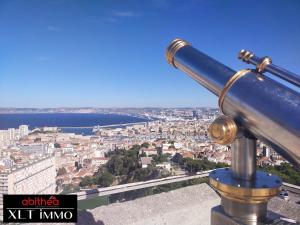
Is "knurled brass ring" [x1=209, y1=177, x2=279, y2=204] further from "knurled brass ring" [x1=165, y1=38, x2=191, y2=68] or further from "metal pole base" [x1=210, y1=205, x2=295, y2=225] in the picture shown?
"knurled brass ring" [x1=165, y1=38, x2=191, y2=68]

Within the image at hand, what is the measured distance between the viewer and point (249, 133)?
0.78m

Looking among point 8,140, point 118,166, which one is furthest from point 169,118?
point 118,166

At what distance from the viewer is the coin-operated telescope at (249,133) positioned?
65cm

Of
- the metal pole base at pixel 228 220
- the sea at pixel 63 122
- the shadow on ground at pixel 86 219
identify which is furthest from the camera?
the sea at pixel 63 122

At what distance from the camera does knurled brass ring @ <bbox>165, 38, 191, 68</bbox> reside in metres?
1.15

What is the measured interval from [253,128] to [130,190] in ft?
5.13

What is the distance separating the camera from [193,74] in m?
1.04

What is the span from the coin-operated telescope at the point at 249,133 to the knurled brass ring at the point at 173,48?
29 cm

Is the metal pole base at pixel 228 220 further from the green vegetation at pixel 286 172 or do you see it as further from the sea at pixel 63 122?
the sea at pixel 63 122

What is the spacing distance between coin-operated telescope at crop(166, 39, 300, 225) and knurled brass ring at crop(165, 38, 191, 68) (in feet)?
0.94

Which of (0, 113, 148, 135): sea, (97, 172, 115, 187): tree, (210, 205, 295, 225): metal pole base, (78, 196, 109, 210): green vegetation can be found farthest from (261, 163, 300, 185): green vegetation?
(0, 113, 148, 135): sea

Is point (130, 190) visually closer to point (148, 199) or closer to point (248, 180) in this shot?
point (148, 199)

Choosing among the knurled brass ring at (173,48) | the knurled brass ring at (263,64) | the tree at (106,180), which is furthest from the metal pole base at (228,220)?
the tree at (106,180)

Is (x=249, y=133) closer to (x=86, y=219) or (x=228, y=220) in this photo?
(x=228, y=220)
